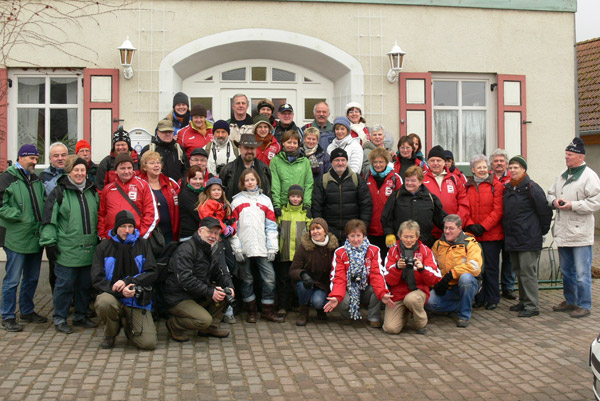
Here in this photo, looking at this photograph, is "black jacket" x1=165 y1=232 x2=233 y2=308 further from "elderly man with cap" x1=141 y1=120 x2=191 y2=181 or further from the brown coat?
"elderly man with cap" x1=141 y1=120 x2=191 y2=181

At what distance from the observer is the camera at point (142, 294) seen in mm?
5336

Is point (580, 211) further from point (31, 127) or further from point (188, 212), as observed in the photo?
point (31, 127)

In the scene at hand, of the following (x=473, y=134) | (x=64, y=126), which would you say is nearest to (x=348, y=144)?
(x=473, y=134)

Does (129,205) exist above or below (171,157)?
below

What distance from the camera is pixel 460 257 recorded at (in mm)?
6375

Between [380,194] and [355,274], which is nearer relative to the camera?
[355,274]

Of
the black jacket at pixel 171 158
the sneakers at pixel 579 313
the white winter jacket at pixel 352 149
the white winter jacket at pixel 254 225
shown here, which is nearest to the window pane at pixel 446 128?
the white winter jacket at pixel 352 149

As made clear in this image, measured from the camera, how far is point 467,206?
6926 millimetres

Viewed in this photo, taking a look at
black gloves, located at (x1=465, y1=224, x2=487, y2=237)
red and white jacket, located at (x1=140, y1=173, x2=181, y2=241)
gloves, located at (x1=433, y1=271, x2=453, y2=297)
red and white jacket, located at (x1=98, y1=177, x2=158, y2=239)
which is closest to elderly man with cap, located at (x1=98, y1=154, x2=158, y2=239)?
red and white jacket, located at (x1=98, y1=177, x2=158, y2=239)

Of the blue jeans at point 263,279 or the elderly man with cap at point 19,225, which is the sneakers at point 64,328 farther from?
the blue jeans at point 263,279

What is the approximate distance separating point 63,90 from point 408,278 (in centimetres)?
580

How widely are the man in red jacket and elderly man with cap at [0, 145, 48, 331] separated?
13.9ft

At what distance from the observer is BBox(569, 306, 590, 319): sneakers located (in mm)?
6641

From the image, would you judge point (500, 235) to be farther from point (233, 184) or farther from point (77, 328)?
point (77, 328)
